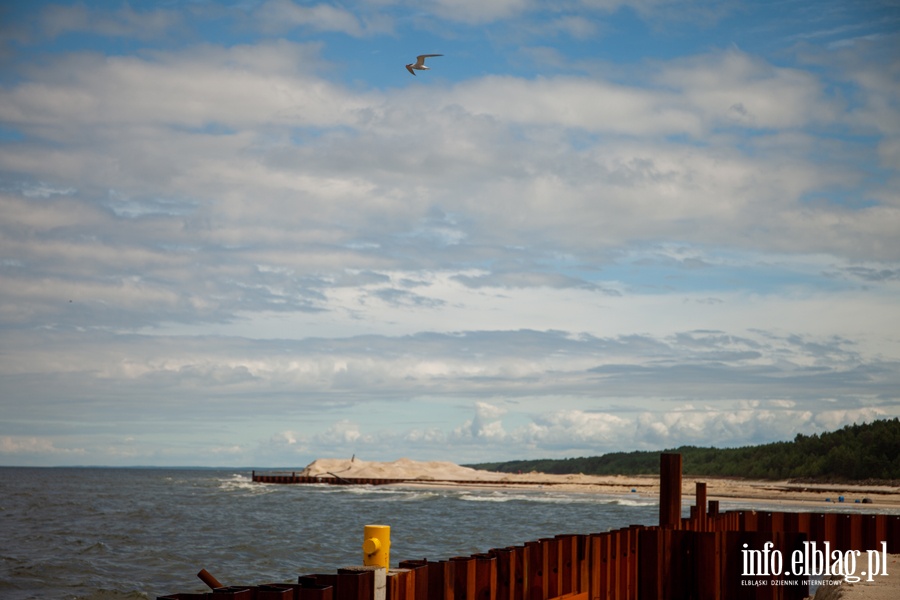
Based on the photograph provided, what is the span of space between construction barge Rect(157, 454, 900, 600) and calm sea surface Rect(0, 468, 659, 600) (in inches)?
451

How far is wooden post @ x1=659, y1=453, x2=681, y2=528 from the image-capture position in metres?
13.1

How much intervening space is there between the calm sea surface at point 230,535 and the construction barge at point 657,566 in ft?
37.5

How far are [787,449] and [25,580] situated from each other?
73.8 metres

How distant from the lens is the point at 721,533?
453 inches

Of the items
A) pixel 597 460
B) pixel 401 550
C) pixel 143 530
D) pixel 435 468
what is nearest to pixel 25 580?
pixel 401 550

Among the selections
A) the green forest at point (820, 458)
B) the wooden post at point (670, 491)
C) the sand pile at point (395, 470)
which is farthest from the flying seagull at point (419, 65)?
the sand pile at point (395, 470)

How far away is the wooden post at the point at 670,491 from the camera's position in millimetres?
13070

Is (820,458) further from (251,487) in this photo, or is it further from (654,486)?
(251,487)

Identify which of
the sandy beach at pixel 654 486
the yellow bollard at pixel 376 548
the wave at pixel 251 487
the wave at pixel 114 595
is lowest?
the wave at pixel 251 487

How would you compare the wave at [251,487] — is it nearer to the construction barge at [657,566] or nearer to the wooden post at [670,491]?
the construction barge at [657,566]

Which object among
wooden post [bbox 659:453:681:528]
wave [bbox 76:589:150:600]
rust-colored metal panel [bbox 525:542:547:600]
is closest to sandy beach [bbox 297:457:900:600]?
wooden post [bbox 659:453:681:528]

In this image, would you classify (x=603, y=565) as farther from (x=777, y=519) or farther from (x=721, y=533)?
(x=777, y=519)

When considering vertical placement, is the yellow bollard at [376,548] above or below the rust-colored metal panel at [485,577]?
above

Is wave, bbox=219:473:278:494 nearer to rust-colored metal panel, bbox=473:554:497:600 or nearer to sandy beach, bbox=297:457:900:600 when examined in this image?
sandy beach, bbox=297:457:900:600
